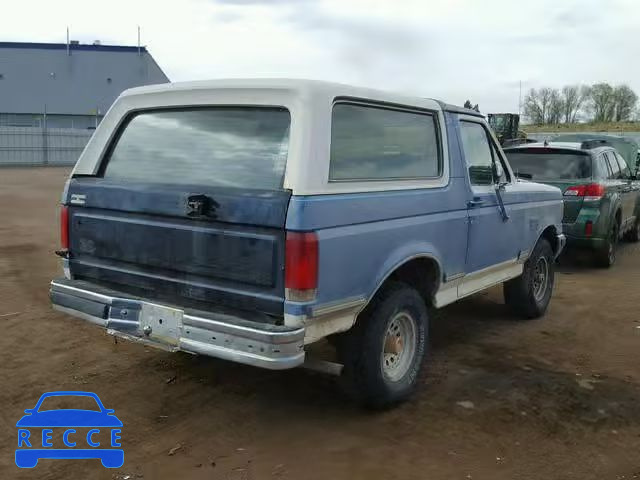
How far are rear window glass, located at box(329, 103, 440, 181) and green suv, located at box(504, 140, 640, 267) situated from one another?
4.37 m

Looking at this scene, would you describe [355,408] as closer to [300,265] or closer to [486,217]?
[300,265]

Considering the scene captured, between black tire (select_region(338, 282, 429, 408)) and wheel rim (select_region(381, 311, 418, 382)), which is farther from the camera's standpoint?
wheel rim (select_region(381, 311, 418, 382))

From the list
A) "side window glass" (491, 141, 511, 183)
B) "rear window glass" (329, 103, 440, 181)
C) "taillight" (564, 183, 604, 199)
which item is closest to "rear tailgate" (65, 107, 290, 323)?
"rear window glass" (329, 103, 440, 181)

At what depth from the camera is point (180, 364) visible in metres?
4.96

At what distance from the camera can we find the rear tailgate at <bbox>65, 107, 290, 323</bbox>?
350 centimetres

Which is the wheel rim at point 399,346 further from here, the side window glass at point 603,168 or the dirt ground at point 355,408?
the side window glass at point 603,168

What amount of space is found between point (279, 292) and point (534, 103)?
228 feet

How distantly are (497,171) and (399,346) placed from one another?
201cm

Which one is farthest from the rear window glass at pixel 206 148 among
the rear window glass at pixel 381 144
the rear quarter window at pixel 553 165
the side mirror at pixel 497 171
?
the rear quarter window at pixel 553 165

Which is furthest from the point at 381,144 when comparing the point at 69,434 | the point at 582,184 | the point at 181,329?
the point at 582,184

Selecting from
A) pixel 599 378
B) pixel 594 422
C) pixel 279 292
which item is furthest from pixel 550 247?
pixel 279 292

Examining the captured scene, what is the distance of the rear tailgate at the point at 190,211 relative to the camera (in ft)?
11.5

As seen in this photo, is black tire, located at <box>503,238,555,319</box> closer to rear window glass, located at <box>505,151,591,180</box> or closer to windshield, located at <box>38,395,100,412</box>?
rear window glass, located at <box>505,151,591,180</box>

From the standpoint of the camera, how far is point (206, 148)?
391 cm
